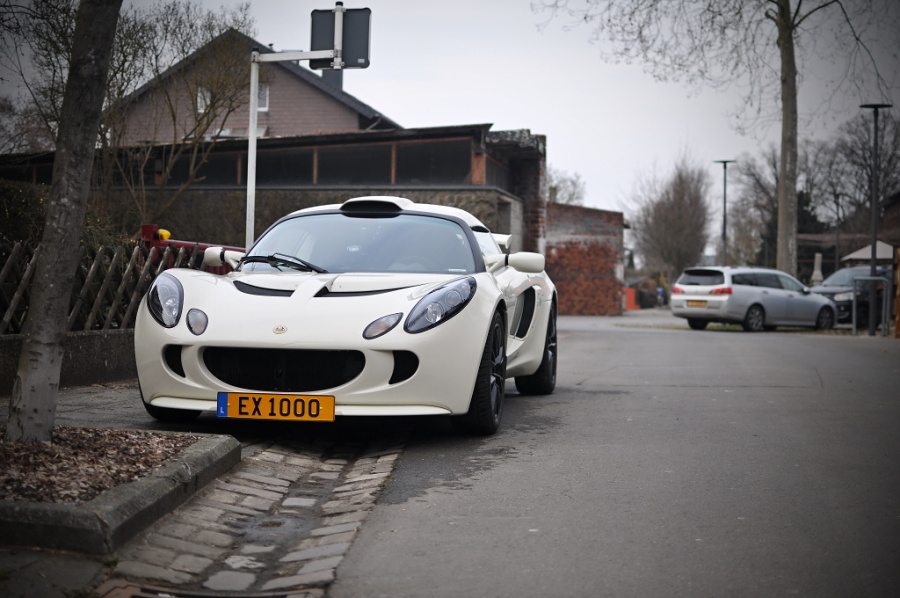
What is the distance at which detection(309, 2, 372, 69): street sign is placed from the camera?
13.2 meters

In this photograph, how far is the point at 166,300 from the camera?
6055mm

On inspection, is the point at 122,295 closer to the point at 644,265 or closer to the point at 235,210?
the point at 235,210

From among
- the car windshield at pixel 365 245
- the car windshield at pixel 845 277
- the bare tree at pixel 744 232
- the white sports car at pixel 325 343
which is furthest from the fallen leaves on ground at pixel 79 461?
the bare tree at pixel 744 232

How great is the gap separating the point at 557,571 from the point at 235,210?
23186 mm

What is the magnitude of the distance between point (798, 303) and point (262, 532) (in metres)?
23.2

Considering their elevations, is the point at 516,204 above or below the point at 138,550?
above

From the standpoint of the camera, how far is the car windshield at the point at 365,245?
6781 millimetres

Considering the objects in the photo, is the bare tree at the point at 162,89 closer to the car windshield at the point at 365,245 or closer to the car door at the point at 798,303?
the car windshield at the point at 365,245

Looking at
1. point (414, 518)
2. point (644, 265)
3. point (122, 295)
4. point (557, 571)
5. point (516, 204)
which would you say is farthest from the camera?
point (644, 265)

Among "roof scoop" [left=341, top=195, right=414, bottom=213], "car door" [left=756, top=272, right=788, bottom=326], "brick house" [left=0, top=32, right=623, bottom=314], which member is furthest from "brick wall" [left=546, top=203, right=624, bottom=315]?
"roof scoop" [left=341, top=195, right=414, bottom=213]

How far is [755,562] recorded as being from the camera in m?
3.67

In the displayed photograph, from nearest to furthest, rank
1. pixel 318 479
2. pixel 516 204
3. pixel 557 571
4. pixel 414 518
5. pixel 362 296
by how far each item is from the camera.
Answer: pixel 557 571, pixel 414 518, pixel 318 479, pixel 362 296, pixel 516 204

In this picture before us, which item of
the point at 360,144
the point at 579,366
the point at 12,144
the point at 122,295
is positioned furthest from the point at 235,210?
the point at 122,295

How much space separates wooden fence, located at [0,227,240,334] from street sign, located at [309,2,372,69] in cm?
416
